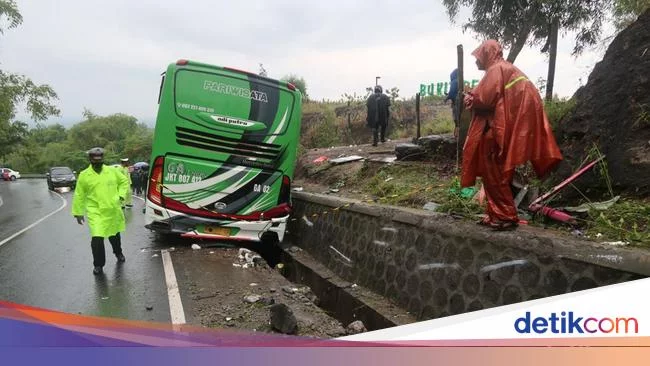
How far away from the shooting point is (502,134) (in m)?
4.25

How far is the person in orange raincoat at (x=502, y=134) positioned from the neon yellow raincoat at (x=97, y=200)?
486cm

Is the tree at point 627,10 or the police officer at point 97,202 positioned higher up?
the tree at point 627,10

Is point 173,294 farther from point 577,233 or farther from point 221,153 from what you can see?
point 577,233

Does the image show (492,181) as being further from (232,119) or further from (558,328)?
(232,119)

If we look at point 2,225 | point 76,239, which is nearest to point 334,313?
point 76,239

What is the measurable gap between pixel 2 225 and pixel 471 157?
13.0 m

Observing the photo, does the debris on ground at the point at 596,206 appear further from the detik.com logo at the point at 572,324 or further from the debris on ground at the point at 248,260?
the debris on ground at the point at 248,260

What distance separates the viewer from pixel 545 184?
552cm

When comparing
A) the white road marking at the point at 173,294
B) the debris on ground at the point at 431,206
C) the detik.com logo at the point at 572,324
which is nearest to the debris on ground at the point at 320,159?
the white road marking at the point at 173,294

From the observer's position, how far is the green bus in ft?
24.3

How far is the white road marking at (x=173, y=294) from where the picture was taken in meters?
4.69

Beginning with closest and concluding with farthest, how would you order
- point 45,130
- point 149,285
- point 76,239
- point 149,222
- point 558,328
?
point 558,328 → point 149,285 → point 149,222 → point 76,239 → point 45,130

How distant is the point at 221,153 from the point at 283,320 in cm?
401

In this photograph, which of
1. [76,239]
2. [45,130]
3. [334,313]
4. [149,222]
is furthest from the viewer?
[45,130]
